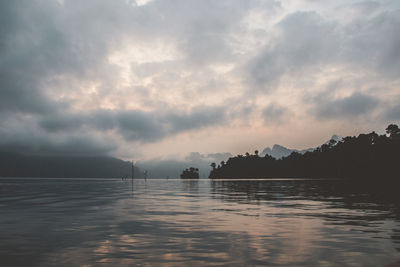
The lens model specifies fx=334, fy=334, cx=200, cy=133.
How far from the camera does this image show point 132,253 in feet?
52.9

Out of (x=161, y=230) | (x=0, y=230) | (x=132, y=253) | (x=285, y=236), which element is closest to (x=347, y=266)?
(x=285, y=236)

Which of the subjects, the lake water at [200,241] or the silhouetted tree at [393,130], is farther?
the silhouetted tree at [393,130]

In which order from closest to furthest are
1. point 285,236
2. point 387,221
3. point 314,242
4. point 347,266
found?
1. point 347,266
2. point 314,242
3. point 285,236
4. point 387,221

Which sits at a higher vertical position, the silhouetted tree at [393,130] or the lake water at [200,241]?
the silhouetted tree at [393,130]

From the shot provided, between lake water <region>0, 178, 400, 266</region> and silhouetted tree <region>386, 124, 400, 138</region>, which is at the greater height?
silhouetted tree <region>386, 124, 400, 138</region>

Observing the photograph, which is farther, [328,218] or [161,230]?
[328,218]

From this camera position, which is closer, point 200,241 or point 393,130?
point 200,241

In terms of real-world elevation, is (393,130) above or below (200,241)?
above

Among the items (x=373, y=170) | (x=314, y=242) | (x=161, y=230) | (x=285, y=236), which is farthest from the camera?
(x=373, y=170)

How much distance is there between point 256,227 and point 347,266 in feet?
34.8

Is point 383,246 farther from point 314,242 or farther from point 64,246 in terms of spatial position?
point 64,246

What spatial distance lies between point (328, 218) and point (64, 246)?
21751mm

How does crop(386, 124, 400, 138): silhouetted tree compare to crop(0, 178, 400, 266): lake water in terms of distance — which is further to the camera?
crop(386, 124, 400, 138): silhouetted tree

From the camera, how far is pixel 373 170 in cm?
19200
